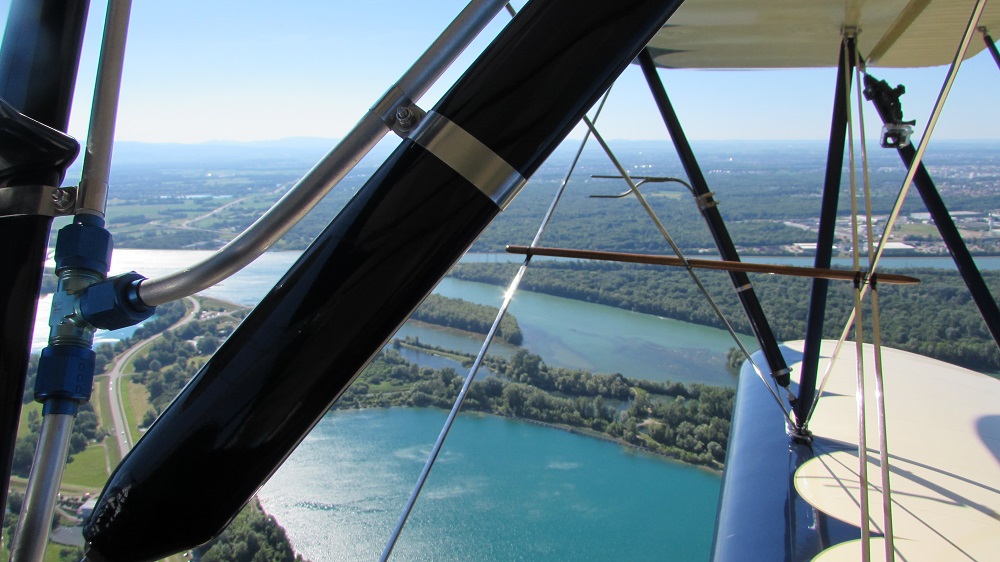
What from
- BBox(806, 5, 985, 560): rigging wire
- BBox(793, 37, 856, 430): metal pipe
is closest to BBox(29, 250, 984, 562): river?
BBox(793, 37, 856, 430): metal pipe

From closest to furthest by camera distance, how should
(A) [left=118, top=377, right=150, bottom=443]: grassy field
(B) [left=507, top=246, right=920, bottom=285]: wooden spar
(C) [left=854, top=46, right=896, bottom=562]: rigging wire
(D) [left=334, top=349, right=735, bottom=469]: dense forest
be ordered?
(C) [left=854, top=46, right=896, bottom=562]: rigging wire < (B) [left=507, top=246, right=920, bottom=285]: wooden spar < (A) [left=118, top=377, right=150, bottom=443]: grassy field < (D) [left=334, top=349, right=735, bottom=469]: dense forest

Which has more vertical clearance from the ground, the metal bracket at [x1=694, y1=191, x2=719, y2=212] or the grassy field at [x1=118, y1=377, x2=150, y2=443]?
the metal bracket at [x1=694, y1=191, x2=719, y2=212]

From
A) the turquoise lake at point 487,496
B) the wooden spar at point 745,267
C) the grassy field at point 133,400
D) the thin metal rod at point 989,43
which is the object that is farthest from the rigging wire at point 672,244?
the turquoise lake at point 487,496

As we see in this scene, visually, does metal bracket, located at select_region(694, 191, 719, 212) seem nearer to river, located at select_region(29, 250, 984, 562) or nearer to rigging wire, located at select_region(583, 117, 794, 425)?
rigging wire, located at select_region(583, 117, 794, 425)

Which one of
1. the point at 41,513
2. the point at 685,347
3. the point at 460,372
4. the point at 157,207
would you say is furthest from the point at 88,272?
the point at 685,347

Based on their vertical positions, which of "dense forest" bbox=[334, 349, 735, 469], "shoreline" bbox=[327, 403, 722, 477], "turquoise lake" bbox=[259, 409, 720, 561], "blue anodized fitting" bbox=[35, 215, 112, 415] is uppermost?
"blue anodized fitting" bbox=[35, 215, 112, 415]

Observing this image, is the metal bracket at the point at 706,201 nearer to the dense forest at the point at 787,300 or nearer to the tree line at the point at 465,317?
the dense forest at the point at 787,300

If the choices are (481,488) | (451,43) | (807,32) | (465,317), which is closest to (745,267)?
(807,32)

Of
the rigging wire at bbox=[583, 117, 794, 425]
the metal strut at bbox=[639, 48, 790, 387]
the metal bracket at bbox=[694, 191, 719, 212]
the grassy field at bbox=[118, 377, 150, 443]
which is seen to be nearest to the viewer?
the rigging wire at bbox=[583, 117, 794, 425]
